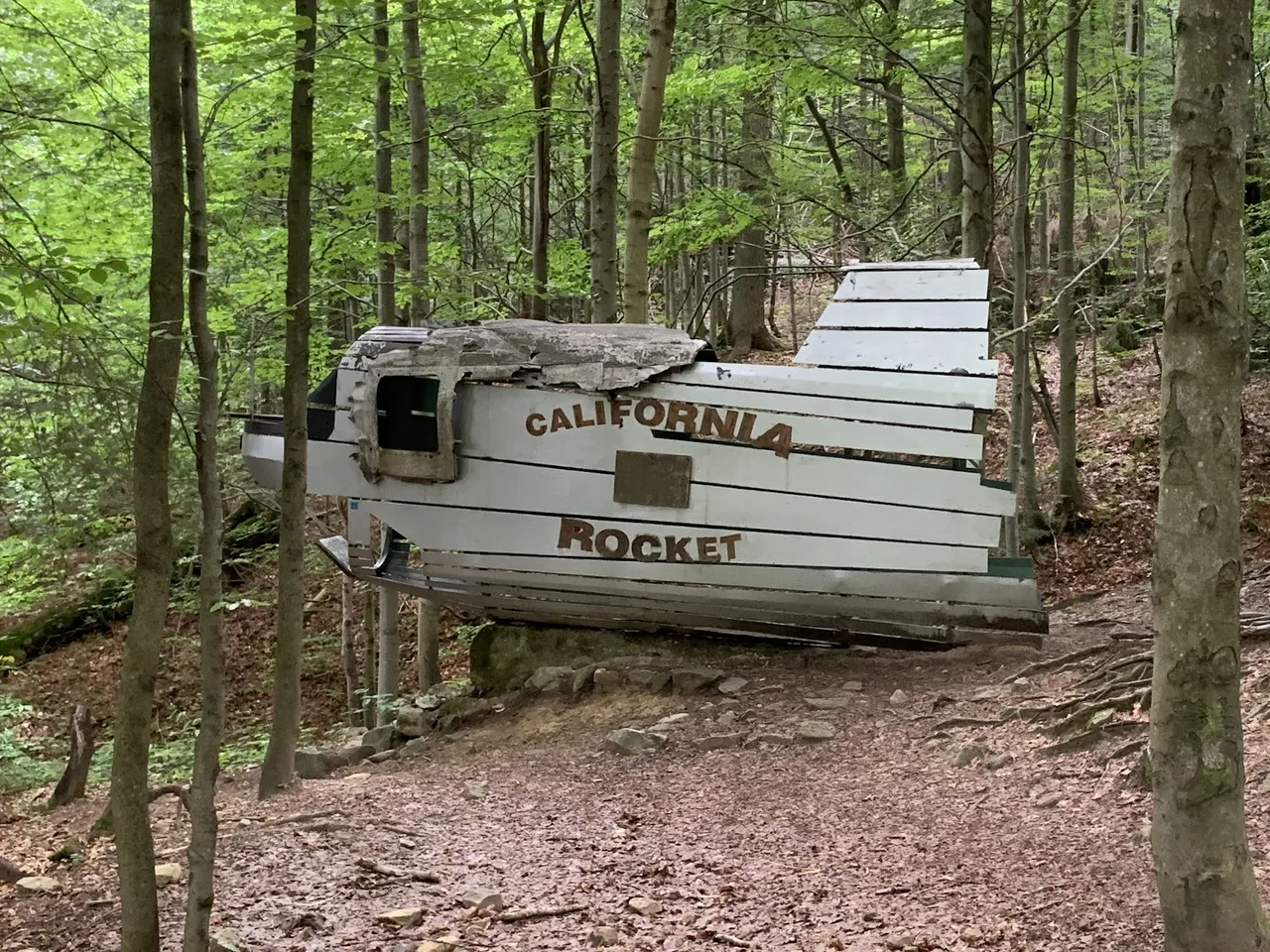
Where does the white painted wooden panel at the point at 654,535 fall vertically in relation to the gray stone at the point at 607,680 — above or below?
above

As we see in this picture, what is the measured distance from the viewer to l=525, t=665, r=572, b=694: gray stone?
25.5ft

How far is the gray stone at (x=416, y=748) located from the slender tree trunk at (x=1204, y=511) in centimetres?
550

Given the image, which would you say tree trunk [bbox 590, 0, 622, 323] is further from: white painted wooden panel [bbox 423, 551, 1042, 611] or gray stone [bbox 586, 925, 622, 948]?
gray stone [bbox 586, 925, 622, 948]

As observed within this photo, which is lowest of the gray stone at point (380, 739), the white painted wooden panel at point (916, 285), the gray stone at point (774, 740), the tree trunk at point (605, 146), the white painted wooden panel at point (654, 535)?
the gray stone at point (380, 739)

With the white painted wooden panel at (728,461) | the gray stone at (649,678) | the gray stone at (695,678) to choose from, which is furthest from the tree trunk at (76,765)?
the gray stone at (695,678)

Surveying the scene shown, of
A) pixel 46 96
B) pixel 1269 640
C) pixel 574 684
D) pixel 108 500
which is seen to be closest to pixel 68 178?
pixel 108 500

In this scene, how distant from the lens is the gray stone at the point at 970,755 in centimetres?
530

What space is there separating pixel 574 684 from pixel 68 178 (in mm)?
A: 6128

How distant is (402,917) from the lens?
4.22 m

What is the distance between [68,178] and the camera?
8.54 metres

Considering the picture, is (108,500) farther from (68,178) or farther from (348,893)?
(348,893)

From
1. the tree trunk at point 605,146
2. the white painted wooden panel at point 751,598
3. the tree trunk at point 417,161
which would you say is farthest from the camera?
the tree trunk at point 417,161

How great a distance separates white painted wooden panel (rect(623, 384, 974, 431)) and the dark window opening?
156cm

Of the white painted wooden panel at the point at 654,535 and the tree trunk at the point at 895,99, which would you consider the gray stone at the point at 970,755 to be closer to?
the white painted wooden panel at the point at 654,535
